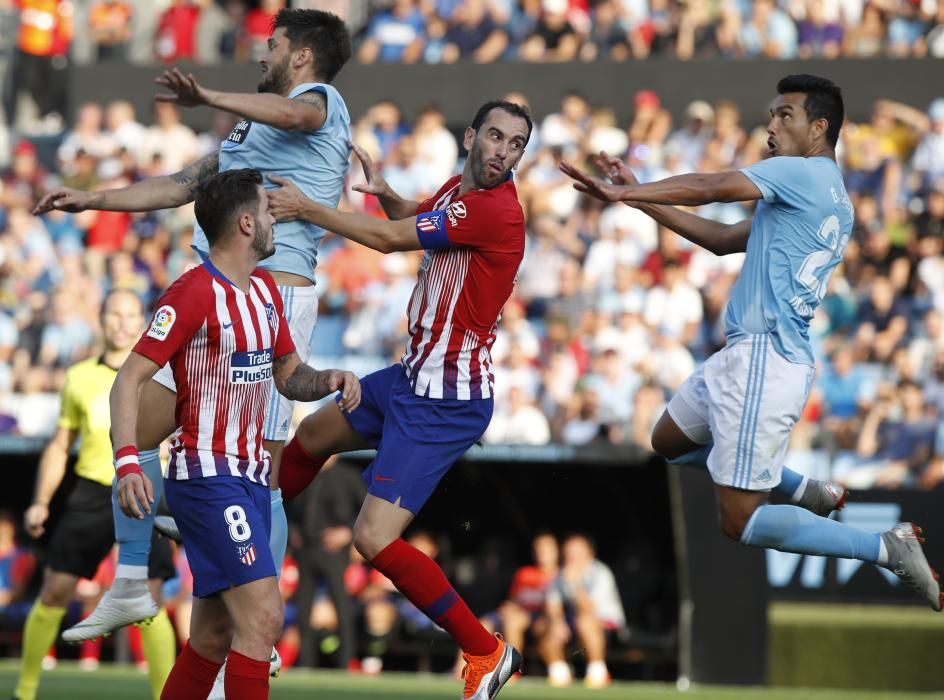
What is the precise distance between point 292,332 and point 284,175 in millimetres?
743

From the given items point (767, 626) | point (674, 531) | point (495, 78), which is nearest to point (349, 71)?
point (495, 78)

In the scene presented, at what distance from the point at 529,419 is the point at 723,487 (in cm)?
576

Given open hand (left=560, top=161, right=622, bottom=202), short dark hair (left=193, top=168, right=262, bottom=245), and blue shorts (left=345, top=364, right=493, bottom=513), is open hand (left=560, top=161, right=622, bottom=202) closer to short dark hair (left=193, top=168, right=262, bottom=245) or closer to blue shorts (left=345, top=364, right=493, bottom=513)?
blue shorts (left=345, top=364, right=493, bottom=513)

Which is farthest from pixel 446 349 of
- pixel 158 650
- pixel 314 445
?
pixel 158 650

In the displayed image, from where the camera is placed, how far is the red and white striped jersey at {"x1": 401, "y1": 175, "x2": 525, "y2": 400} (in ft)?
23.1

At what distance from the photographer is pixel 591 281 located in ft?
49.3

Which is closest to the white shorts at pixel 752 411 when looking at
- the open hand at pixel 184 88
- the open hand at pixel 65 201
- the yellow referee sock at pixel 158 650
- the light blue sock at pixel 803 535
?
the light blue sock at pixel 803 535

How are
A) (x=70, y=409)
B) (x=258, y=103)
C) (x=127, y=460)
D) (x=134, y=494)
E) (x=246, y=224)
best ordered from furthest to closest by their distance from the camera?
(x=70, y=409) < (x=258, y=103) < (x=246, y=224) < (x=127, y=460) < (x=134, y=494)

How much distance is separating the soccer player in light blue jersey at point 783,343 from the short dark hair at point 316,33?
1.52 meters

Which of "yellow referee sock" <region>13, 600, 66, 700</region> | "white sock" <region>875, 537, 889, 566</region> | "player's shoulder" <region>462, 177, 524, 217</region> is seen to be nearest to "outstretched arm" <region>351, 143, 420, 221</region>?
"player's shoulder" <region>462, 177, 524, 217</region>

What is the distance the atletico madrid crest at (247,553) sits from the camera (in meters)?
6.23

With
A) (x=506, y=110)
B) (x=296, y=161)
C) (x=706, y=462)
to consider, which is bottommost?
(x=706, y=462)

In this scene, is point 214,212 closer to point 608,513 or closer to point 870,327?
point 608,513

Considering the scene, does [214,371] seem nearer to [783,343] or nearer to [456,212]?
[456,212]
